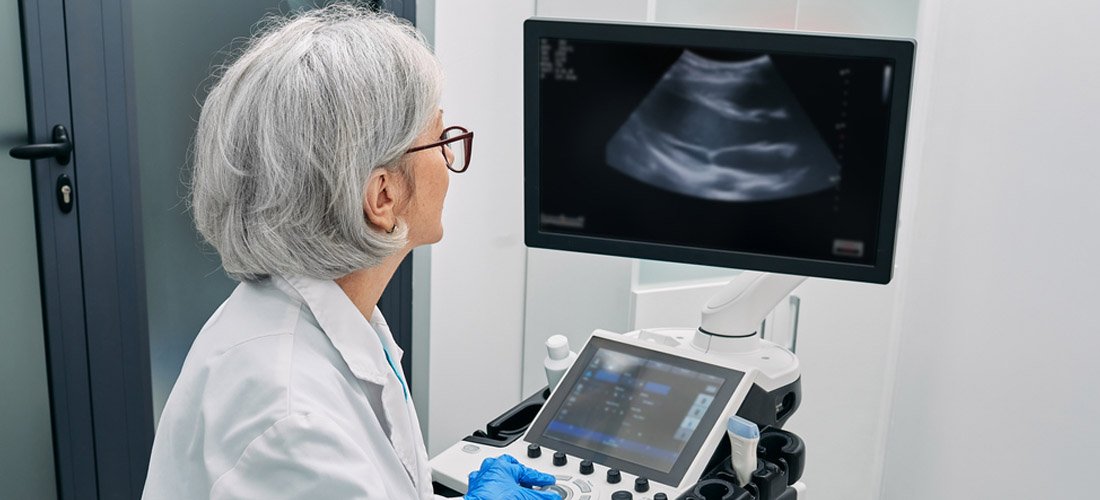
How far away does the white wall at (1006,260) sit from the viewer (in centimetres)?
152

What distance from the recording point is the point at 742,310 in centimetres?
149

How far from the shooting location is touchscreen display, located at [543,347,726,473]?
52.5 inches

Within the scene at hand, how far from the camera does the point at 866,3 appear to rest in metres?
2.05

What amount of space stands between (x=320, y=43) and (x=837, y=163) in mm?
665

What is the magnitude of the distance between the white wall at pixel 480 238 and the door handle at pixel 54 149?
70 cm

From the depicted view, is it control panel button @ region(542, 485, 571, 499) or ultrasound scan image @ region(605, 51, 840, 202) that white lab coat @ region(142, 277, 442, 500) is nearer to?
control panel button @ region(542, 485, 571, 499)

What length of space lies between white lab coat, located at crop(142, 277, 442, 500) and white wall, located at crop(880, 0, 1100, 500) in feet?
3.33

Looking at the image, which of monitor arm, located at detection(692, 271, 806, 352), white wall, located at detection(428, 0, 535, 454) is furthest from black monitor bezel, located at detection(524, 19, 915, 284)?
white wall, located at detection(428, 0, 535, 454)

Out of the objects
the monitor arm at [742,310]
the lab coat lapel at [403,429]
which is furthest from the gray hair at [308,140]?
the monitor arm at [742,310]

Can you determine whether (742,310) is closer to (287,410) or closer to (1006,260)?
(1006,260)

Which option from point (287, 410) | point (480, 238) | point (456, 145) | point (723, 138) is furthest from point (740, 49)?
point (480, 238)

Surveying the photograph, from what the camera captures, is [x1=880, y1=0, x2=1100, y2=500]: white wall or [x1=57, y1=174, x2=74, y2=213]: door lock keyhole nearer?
[x1=880, y1=0, x2=1100, y2=500]: white wall

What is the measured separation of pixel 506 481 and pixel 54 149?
997 millimetres

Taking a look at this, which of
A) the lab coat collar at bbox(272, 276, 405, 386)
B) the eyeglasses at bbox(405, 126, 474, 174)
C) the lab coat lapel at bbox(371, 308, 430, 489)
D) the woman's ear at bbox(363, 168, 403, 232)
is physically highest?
the eyeglasses at bbox(405, 126, 474, 174)
